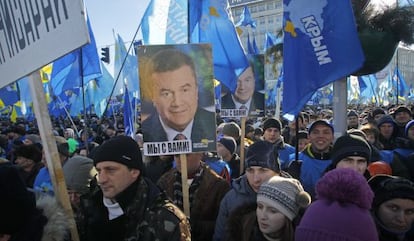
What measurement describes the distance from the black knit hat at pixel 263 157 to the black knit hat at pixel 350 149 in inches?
21.2

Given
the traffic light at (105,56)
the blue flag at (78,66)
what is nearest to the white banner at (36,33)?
the blue flag at (78,66)

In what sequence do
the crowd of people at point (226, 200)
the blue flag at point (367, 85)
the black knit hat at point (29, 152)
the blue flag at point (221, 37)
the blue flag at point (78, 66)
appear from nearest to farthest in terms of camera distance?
the crowd of people at point (226, 200) < the black knit hat at point (29, 152) < the blue flag at point (221, 37) < the blue flag at point (78, 66) < the blue flag at point (367, 85)

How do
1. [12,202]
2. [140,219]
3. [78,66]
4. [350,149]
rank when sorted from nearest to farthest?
1. [12,202]
2. [140,219]
3. [350,149]
4. [78,66]

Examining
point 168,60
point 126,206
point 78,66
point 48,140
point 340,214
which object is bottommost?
point 126,206

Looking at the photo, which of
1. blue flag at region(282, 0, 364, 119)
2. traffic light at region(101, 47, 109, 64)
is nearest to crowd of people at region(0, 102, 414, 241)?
blue flag at region(282, 0, 364, 119)

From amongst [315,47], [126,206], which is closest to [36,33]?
[126,206]

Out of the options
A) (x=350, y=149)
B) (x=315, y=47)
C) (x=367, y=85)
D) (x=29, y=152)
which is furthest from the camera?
(x=367, y=85)

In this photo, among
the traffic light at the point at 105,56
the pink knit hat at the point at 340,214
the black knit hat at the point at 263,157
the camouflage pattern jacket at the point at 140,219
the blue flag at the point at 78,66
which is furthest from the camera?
the traffic light at the point at 105,56

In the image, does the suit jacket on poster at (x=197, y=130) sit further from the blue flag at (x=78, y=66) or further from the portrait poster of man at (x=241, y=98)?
the blue flag at (x=78, y=66)

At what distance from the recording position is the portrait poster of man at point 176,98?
3.13 m

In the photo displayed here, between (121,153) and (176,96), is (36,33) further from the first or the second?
(176,96)

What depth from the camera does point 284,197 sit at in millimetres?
2383

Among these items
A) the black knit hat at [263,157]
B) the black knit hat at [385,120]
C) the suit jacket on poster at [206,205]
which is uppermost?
the black knit hat at [263,157]

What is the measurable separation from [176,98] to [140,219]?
4.04 feet
